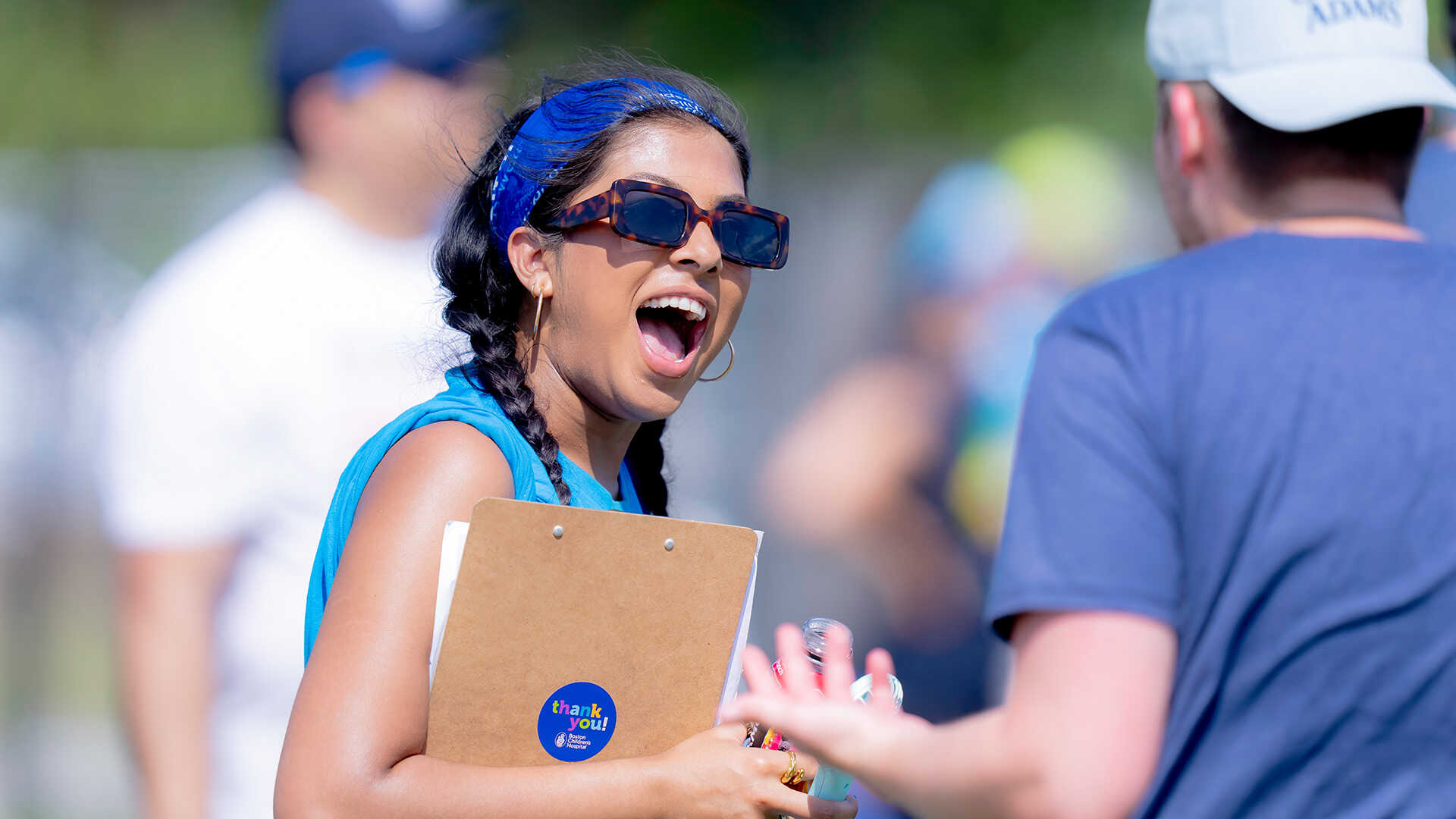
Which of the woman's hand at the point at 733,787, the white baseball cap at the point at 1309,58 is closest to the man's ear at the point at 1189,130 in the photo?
the white baseball cap at the point at 1309,58

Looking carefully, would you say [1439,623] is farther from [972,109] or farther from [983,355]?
[972,109]

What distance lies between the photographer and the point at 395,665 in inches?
51.7

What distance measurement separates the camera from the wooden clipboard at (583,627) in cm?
135

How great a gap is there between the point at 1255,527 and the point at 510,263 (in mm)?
1091

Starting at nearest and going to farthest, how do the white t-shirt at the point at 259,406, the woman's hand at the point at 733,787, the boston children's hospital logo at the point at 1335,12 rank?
the boston children's hospital logo at the point at 1335,12
the woman's hand at the point at 733,787
the white t-shirt at the point at 259,406

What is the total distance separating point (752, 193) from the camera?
3955 millimetres

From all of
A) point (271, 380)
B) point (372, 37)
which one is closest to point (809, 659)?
point (271, 380)

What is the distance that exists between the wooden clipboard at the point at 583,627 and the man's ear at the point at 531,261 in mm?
430

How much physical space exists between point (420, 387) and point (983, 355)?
56.7 inches

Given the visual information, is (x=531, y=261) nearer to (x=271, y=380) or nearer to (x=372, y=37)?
(x=271, y=380)

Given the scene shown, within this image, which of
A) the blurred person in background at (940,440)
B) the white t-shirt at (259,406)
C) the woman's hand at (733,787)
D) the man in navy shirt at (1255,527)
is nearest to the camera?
the man in navy shirt at (1255,527)

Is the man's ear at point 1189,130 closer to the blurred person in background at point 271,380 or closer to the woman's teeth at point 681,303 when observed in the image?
the woman's teeth at point 681,303

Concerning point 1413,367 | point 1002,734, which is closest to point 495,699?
point 1002,734

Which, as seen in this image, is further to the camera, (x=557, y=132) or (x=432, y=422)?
(x=557, y=132)
